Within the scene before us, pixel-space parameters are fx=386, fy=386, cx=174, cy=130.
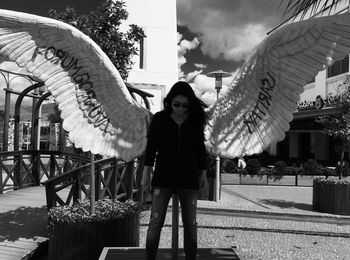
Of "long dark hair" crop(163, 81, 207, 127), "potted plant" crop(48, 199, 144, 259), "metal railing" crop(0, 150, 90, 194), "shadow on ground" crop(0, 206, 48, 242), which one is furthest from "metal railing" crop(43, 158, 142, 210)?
"long dark hair" crop(163, 81, 207, 127)

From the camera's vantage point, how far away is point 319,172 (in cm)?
1570

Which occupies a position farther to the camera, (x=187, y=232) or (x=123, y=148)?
(x=123, y=148)

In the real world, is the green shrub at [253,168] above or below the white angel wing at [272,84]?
below

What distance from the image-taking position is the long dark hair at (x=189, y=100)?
313 cm

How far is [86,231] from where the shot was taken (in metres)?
4.05

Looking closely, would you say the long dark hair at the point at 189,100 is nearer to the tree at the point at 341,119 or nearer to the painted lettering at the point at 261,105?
the painted lettering at the point at 261,105

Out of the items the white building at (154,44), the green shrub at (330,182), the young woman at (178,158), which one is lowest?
the green shrub at (330,182)

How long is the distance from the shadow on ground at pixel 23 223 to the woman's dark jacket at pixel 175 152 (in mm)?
3008

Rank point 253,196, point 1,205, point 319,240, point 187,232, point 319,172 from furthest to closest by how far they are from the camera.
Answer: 1. point 319,172
2. point 253,196
3. point 1,205
4. point 319,240
5. point 187,232

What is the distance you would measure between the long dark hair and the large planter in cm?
633

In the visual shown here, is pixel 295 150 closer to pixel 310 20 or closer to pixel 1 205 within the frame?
→ pixel 1 205

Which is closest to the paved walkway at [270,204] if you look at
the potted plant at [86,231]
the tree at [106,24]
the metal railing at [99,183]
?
the metal railing at [99,183]

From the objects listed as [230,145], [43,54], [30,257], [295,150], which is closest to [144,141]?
[230,145]

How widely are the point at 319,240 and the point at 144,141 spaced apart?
3772mm
